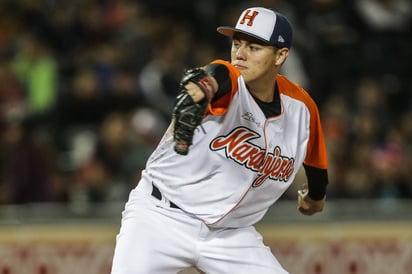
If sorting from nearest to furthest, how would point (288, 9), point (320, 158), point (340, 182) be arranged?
point (320, 158) → point (340, 182) → point (288, 9)

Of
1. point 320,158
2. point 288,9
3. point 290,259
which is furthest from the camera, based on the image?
point 288,9

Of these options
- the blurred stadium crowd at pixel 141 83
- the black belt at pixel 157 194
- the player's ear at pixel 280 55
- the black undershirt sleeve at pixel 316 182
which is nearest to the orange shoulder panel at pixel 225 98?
the player's ear at pixel 280 55

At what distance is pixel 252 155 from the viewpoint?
466cm

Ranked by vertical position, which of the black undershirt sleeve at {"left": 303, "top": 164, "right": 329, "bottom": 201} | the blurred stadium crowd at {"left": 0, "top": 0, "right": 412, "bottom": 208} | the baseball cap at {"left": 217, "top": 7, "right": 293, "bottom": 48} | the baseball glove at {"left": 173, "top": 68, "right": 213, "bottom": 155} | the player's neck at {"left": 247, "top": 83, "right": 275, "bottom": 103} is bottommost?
the blurred stadium crowd at {"left": 0, "top": 0, "right": 412, "bottom": 208}

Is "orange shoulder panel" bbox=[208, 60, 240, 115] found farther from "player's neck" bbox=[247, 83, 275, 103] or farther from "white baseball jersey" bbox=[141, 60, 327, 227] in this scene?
"player's neck" bbox=[247, 83, 275, 103]

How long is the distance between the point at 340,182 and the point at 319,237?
1.32 metres

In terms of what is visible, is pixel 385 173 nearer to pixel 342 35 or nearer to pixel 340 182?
pixel 340 182

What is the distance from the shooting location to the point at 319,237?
730 cm

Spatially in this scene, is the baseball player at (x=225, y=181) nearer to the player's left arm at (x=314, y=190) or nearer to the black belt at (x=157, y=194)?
the black belt at (x=157, y=194)

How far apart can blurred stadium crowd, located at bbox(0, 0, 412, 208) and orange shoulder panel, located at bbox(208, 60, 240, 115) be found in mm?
4005

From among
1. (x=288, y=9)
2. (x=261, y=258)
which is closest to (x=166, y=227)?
(x=261, y=258)

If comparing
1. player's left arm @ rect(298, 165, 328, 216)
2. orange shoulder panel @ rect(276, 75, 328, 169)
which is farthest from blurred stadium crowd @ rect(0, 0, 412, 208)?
orange shoulder panel @ rect(276, 75, 328, 169)

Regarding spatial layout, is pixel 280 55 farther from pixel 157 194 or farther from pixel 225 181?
pixel 157 194

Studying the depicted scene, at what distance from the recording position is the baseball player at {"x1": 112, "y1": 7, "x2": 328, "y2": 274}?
180 inches
